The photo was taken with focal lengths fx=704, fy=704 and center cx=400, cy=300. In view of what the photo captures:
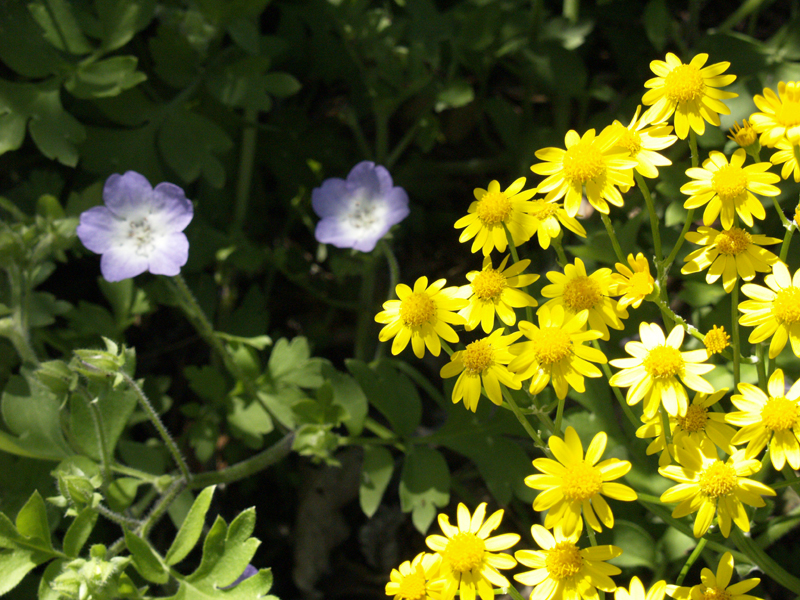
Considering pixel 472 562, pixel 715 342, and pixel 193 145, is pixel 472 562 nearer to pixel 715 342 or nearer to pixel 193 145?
pixel 715 342

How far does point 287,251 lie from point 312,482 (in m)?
0.91

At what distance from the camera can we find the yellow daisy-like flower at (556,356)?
1.38m

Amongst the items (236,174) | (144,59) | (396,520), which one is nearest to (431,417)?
(396,520)

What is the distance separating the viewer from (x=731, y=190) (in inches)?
56.8

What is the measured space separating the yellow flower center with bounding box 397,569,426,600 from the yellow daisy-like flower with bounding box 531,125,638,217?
0.80m

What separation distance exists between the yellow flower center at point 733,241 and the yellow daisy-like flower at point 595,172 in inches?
8.8

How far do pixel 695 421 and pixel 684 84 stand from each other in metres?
0.71

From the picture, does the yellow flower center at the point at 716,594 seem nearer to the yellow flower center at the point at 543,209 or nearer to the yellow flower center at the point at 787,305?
the yellow flower center at the point at 787,305

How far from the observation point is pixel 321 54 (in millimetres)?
2854

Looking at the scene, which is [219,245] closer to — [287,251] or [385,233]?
[287,251]

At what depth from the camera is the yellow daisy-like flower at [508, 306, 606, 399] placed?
4.51ft

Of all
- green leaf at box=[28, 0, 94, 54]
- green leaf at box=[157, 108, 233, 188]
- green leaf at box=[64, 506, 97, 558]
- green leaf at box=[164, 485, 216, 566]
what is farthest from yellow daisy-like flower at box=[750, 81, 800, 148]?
green leaf at box=[28, 0, 94, 54]

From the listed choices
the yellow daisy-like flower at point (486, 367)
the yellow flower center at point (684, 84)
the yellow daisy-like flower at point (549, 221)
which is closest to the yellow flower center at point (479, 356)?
the yellow daisy-like flower at point (486, 367)

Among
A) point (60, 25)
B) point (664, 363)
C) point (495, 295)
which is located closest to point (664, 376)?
point (664, 363)
